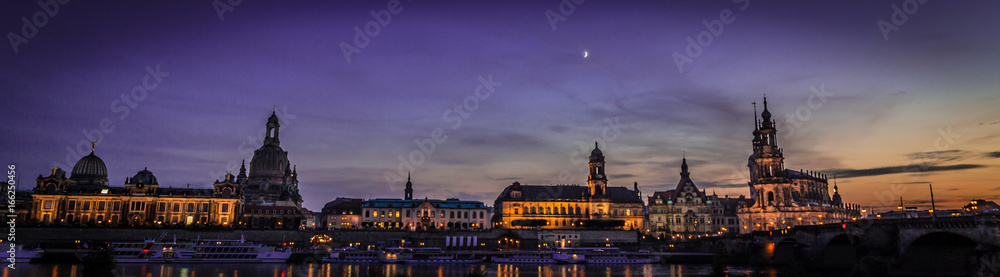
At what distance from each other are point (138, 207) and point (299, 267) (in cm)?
4956

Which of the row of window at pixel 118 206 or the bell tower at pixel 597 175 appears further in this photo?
the bell tower at pixel 597 175

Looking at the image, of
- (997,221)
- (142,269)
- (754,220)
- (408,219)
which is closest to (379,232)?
(408,219)

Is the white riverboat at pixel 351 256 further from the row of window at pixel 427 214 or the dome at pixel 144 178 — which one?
the dome at pixel 144 178

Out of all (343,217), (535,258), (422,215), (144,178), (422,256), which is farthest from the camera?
(343,217)

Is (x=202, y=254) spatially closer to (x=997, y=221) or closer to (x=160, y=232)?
A: (x=160, y=232)

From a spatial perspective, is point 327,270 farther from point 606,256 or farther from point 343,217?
point 343,217

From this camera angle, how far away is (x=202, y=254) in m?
88.8

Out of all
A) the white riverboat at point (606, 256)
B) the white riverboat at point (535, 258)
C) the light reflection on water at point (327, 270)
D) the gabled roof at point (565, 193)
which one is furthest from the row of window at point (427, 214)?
the light reflection on water at point (327, 270)

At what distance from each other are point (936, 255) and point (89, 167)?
149 metres

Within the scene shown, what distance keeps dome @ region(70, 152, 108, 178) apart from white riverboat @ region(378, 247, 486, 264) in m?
76.0

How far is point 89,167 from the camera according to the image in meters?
133

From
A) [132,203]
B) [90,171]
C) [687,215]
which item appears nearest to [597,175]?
[687,215]

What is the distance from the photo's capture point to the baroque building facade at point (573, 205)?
439 feet

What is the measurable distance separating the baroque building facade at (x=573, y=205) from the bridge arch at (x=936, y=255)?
231 ft
